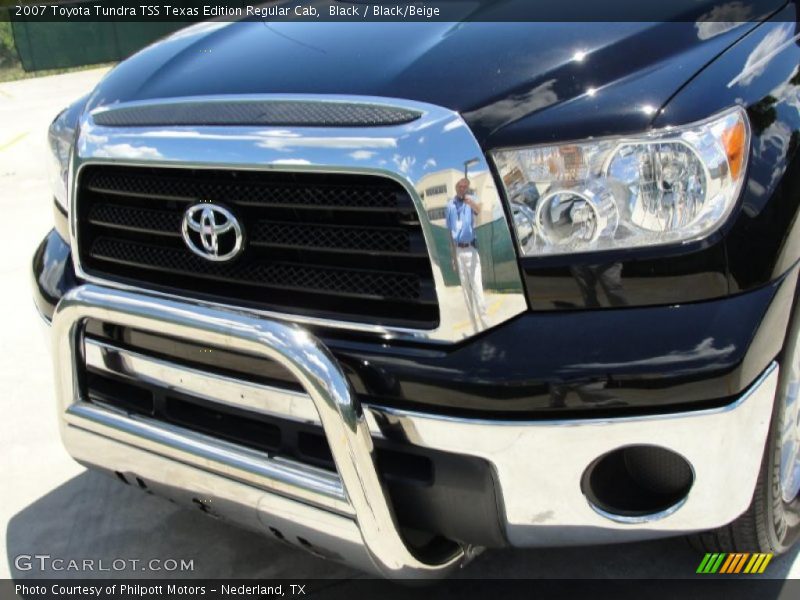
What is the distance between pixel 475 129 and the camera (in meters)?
1.81

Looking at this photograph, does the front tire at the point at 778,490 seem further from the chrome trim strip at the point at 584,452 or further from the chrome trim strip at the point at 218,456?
the chrome trim strip at the point at 218,456

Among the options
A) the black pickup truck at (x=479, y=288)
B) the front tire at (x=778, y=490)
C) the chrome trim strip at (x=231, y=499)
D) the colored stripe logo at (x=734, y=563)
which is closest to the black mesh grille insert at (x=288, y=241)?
the black pickup truck at (x=479, y=288)

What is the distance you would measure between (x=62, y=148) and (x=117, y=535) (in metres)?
1.18

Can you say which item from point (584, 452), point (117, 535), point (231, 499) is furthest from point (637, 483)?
point (117, 535)

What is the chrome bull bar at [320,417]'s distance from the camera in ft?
6.09

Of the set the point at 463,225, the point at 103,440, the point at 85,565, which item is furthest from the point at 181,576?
the point at 463,225

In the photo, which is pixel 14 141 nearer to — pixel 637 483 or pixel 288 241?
pixel 288 241

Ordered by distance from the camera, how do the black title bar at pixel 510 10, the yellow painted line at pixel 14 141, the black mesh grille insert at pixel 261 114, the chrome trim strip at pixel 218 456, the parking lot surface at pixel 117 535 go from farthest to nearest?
the yellow painted line at pixel 14 141, the parking lot surface at pixel 117 535, the black title bar at pixel 510 10, the chrome trim strip at pixel 218 456, the black mesh grille insert at pixel 261 114

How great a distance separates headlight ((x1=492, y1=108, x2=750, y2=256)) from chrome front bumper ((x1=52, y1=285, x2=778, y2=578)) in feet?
1.11

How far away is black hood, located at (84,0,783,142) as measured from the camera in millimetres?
1845

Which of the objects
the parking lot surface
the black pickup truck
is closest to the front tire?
the black pickup truck

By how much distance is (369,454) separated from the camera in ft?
6.18

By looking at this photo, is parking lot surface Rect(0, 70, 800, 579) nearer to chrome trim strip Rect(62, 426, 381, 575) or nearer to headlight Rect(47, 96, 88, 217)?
chrome trim strip Rect(62, 426, 381, 575)

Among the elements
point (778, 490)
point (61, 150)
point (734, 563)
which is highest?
point (61, 150)
